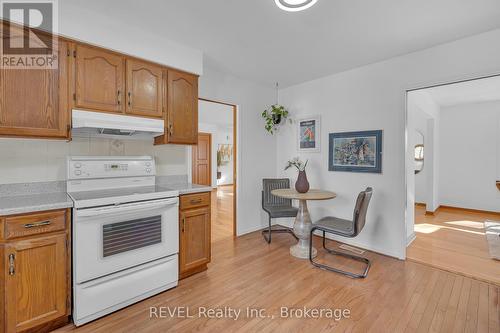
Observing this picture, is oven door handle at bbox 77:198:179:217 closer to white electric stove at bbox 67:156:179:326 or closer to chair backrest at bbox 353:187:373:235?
white electric stove at bbox 67:156:179:326

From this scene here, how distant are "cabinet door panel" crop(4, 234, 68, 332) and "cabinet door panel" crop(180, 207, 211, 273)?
0.96m

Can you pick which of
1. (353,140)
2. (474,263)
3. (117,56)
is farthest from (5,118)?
(474,263)

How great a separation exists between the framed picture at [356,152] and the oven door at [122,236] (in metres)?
2.38

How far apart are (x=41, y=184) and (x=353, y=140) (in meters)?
3.55

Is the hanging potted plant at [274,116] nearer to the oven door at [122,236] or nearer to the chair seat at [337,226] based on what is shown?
the chair seat at [337,226]

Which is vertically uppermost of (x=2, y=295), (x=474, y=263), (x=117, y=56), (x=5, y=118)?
(x=117, y=56)

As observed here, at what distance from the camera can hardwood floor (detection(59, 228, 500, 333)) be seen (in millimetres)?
1828

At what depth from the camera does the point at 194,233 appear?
2527 mm

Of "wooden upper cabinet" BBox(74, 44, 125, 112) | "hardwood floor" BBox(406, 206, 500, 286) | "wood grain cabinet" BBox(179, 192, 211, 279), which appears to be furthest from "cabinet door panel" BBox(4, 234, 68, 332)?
"hardwood floor" BBox(406, 206, 500, 286)

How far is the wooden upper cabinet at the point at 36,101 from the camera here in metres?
1.77

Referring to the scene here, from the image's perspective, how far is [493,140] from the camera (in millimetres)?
5281

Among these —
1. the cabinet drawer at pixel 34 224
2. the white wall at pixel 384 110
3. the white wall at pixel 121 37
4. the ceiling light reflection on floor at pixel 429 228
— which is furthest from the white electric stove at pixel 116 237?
the ceiling light reflection on floor at pixel 429 228

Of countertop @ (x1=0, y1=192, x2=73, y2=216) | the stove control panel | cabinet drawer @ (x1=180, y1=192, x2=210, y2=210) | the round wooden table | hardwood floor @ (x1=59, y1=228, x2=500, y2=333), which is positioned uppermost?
the stove control panel

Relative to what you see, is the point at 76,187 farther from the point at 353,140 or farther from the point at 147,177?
the point at 353,140
